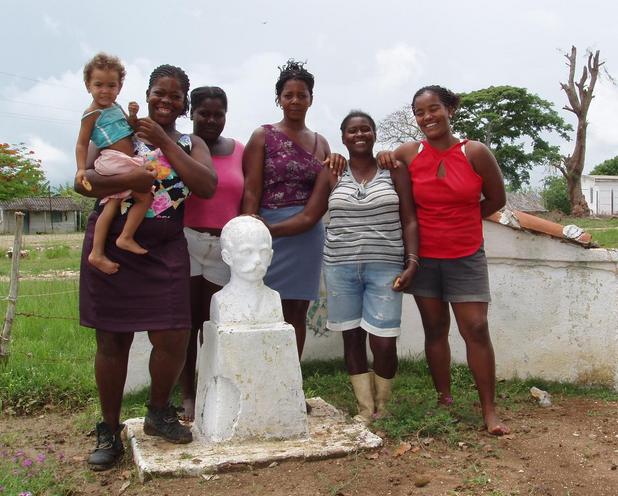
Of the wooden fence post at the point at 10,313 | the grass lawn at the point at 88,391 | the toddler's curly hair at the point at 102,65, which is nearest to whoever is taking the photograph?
the toddler's curly hair at the point at 102,65

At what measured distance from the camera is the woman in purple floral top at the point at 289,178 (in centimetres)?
375

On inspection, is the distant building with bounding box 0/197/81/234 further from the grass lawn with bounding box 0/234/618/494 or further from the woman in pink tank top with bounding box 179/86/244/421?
the woman in pink tank top with bounding box 179/86/244/421

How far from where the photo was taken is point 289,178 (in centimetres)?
377

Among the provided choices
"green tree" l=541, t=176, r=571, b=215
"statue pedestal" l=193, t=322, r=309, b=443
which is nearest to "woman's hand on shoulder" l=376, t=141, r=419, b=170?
"statue pedestal" l=193, t=322, r=309, b=443

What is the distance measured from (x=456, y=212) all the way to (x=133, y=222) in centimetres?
175


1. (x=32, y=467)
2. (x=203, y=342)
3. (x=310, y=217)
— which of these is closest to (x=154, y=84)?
(x=310, y=217)

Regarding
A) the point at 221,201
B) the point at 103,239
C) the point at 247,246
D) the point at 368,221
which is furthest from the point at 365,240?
the point at 103,239

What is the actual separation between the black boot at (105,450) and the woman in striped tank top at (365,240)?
1.32 meters

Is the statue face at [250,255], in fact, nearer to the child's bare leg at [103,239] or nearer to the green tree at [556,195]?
the child's bare leg at [103,239]

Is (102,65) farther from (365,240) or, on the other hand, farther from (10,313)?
(10,313)

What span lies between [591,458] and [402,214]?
1.60 meters

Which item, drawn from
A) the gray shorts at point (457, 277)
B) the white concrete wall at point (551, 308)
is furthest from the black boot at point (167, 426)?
the white concrete wall at point (551, 308)

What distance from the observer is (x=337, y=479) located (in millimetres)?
3096

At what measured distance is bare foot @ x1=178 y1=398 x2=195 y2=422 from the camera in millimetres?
3827
